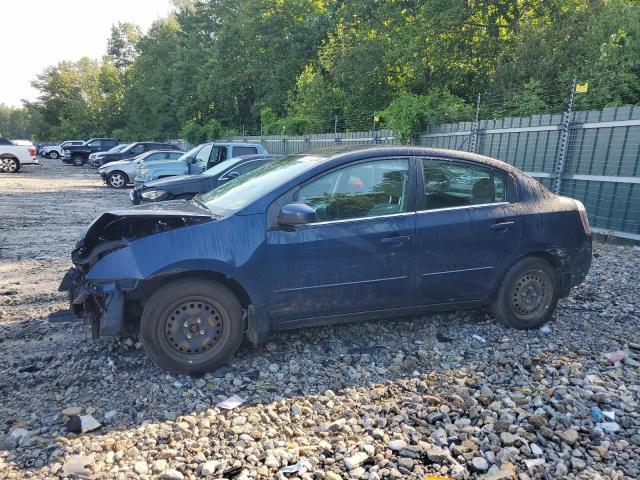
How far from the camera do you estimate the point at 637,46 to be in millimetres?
7855

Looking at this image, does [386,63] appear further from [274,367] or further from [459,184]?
[274,367]

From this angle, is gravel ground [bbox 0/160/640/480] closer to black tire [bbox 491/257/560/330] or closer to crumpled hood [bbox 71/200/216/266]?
black tire [bbox 491/257/560/330]

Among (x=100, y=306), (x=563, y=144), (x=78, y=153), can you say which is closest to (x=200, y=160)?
(x=563, y=144)

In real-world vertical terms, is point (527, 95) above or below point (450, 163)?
above

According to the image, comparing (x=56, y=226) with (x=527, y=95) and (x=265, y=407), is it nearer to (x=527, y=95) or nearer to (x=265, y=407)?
(x=265, y=407)

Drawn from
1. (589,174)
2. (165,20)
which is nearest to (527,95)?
(589,174)

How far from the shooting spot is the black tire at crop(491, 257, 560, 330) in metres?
4.59

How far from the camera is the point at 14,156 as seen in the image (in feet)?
82.0

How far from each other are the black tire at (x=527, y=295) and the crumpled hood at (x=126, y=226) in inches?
111

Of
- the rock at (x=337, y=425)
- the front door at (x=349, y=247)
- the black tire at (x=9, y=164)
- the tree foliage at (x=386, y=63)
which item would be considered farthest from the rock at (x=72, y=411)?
the black tire at (x=9, y=164)

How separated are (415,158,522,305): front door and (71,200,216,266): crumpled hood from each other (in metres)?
1.89

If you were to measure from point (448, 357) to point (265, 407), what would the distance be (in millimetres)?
1671

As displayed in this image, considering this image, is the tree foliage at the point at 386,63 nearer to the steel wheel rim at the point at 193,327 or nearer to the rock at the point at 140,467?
the steel wheel rim at the point at 193,327

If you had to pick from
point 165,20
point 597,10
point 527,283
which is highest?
point 165,20
